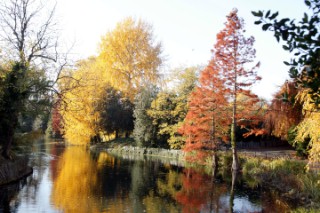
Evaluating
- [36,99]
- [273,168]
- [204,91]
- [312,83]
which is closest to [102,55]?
[204,91]

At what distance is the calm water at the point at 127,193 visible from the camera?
12219mm

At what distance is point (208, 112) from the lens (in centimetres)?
2388

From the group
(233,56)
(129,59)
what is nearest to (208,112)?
(233,56)

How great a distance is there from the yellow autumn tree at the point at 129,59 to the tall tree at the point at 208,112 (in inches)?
636

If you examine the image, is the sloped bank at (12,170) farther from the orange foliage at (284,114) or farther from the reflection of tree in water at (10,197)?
the orange foliage at (284,114)

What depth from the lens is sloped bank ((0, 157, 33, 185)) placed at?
1527 cm

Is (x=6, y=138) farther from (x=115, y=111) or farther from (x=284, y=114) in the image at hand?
(x=115, y=111)

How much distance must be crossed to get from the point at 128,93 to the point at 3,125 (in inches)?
965

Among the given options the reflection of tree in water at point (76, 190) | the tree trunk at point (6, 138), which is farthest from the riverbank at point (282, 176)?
the tree trunk at point (6, 138)

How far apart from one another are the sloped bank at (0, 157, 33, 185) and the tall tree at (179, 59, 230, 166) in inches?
448

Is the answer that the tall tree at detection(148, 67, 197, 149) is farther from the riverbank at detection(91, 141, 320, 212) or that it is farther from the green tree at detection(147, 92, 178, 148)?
the riverbank at detection(91, 141, 320, 212)

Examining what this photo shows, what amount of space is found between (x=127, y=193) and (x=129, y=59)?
27.3m

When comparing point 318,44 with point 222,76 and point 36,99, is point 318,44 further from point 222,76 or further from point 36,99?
point 222,76

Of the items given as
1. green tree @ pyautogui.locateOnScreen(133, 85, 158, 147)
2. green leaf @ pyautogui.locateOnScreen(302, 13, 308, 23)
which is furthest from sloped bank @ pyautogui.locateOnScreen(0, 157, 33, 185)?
green tree @ pyautogui.locateOnScreen(133, 85, 158, 147)
